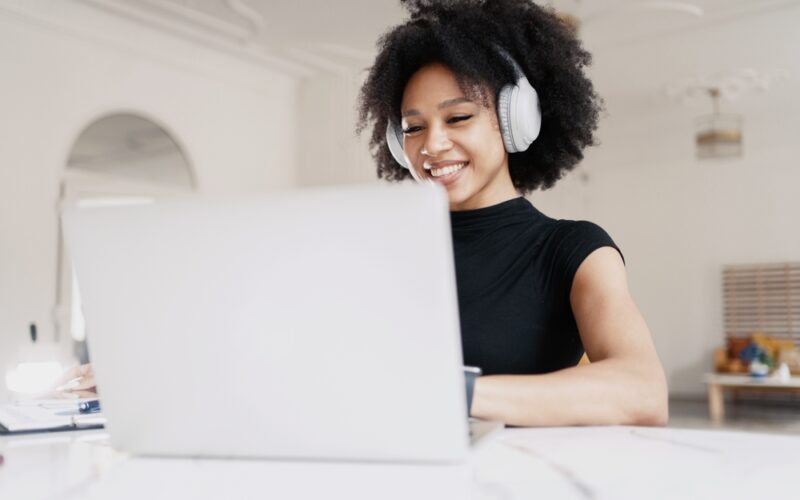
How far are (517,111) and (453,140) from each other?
138mm

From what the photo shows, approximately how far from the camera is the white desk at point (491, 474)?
627mm

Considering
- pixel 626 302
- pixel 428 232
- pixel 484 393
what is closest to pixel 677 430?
pixel 484 393

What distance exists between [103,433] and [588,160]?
340 inches

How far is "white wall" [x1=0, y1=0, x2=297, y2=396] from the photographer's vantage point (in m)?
5.07

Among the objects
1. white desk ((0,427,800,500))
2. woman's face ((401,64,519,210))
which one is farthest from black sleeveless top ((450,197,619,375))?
white desk ((0,427,800,500))

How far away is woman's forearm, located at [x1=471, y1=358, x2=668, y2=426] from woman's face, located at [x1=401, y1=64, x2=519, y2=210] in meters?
0.55

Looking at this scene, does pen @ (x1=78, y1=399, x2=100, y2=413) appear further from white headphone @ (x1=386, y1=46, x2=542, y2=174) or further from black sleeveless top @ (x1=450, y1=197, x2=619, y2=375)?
white headphone @ (x1=386, y1=46, x2=542, y2=174)

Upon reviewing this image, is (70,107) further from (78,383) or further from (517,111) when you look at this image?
(517,111)

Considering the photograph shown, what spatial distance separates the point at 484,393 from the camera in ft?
3.07

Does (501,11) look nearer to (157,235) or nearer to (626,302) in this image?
(626,302)

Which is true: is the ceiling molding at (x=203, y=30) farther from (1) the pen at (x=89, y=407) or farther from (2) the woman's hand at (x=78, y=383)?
(1) the pen at (x=89, y=407)

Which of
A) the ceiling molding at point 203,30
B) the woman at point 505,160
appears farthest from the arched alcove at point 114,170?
the woman at point 505,160

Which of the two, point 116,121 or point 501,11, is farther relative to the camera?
point 116,121

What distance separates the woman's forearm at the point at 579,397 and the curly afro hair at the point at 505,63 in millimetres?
677
